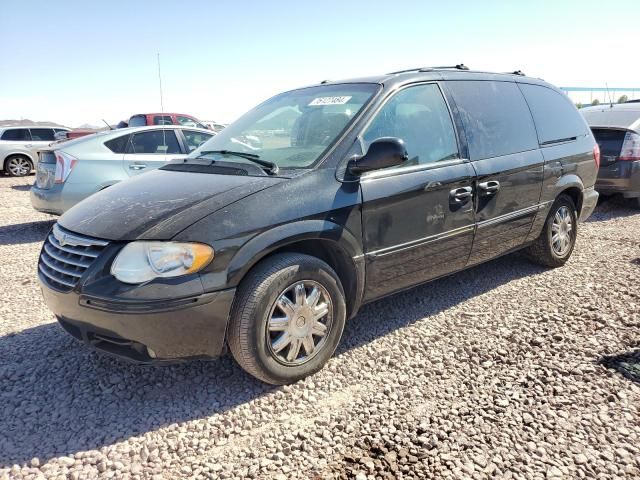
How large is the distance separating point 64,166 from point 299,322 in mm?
5244

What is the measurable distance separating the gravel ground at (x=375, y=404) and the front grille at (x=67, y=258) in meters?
0.69

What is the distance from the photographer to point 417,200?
3426 millimetres

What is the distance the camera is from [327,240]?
3.01 m

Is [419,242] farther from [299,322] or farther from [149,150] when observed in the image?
[149,150]

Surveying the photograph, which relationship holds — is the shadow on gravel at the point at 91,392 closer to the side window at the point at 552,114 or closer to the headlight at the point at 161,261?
the headlight at the point at 161,261

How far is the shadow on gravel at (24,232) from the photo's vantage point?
7000 millimetres

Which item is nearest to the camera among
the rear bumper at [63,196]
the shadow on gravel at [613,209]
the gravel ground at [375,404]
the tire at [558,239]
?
the gravel ground at [375,404]

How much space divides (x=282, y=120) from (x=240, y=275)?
65.3 inches

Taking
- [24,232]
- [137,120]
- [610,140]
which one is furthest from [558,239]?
[137,120]

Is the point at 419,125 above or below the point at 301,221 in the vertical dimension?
above

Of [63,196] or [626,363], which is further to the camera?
[63,196]

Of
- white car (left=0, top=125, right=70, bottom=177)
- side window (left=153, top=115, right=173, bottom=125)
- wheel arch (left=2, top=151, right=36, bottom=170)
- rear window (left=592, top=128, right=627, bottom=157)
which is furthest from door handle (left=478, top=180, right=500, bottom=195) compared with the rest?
wheel arch (left=2, top=151, right=36, bottom=170)

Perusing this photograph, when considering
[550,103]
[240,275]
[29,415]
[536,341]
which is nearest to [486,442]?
[536,341]

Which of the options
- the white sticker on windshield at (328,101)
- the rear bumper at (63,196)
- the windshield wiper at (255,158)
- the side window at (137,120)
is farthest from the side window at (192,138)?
the side window at (137,120)
